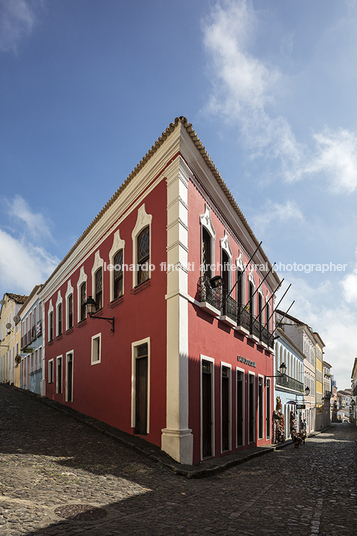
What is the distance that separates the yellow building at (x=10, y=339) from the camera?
35.4 m

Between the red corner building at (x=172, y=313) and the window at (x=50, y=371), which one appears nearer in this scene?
the red corner building at (x=172, y=313)

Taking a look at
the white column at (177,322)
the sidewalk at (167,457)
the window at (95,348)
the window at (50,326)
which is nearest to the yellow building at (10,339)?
the window at (50,326)

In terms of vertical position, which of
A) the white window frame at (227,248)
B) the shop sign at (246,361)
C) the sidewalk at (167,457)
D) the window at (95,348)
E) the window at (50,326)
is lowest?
the sidewalk at (167,457)

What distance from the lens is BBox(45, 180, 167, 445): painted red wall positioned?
10922 millimetres

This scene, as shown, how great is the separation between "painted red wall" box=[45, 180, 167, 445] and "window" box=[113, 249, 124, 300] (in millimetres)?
419

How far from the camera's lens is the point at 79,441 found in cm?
1143

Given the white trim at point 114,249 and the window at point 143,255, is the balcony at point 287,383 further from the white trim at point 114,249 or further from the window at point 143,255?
the window at point 143,255

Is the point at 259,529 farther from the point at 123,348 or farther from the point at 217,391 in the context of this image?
the point at 123,348

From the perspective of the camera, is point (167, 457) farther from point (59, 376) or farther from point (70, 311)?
point (59, 376)

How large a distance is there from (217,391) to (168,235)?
454 cm

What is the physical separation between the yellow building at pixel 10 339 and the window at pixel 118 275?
22.2 meters

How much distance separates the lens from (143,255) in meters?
12.6

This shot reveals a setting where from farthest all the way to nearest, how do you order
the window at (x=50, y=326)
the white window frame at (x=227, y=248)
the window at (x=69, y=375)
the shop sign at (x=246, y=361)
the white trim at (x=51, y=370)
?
the window at (x=50, y=326)
the white trim at (x=51, y=370)
the window at (x=69, y=375)
the shop sign at (x=246, y=361)
the white window frame at (x=227, y=248)

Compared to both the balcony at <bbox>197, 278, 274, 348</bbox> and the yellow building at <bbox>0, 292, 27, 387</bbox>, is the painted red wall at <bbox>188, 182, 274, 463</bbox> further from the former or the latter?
the yellow building at <bbox>0, 292, 27, 387</bbox>
